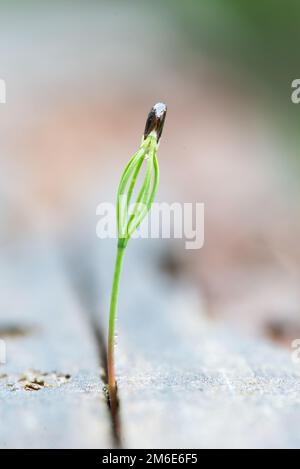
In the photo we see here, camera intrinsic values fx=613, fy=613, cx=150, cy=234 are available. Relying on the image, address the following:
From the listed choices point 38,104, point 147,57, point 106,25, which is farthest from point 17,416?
point 106,25

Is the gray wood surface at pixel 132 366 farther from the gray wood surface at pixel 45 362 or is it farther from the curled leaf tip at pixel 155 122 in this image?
the curled leaf tip at pixel 155 122

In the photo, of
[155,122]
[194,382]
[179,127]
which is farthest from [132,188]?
[179,127]

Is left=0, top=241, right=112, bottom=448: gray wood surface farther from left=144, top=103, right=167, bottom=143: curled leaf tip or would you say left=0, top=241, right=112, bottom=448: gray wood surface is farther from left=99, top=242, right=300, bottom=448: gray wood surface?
left=144, top=103, right=167, bottom=143: curled leaf tip

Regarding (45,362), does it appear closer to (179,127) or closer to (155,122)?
(155,122)

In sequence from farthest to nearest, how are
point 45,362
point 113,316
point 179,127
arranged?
point 179,127 < point 45,362 < point 113,316

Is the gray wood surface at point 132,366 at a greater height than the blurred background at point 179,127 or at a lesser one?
lesser

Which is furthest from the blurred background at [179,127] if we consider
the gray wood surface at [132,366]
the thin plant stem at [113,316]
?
the thin plant stem at [113,316]

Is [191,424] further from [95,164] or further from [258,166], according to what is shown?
[258,166]
